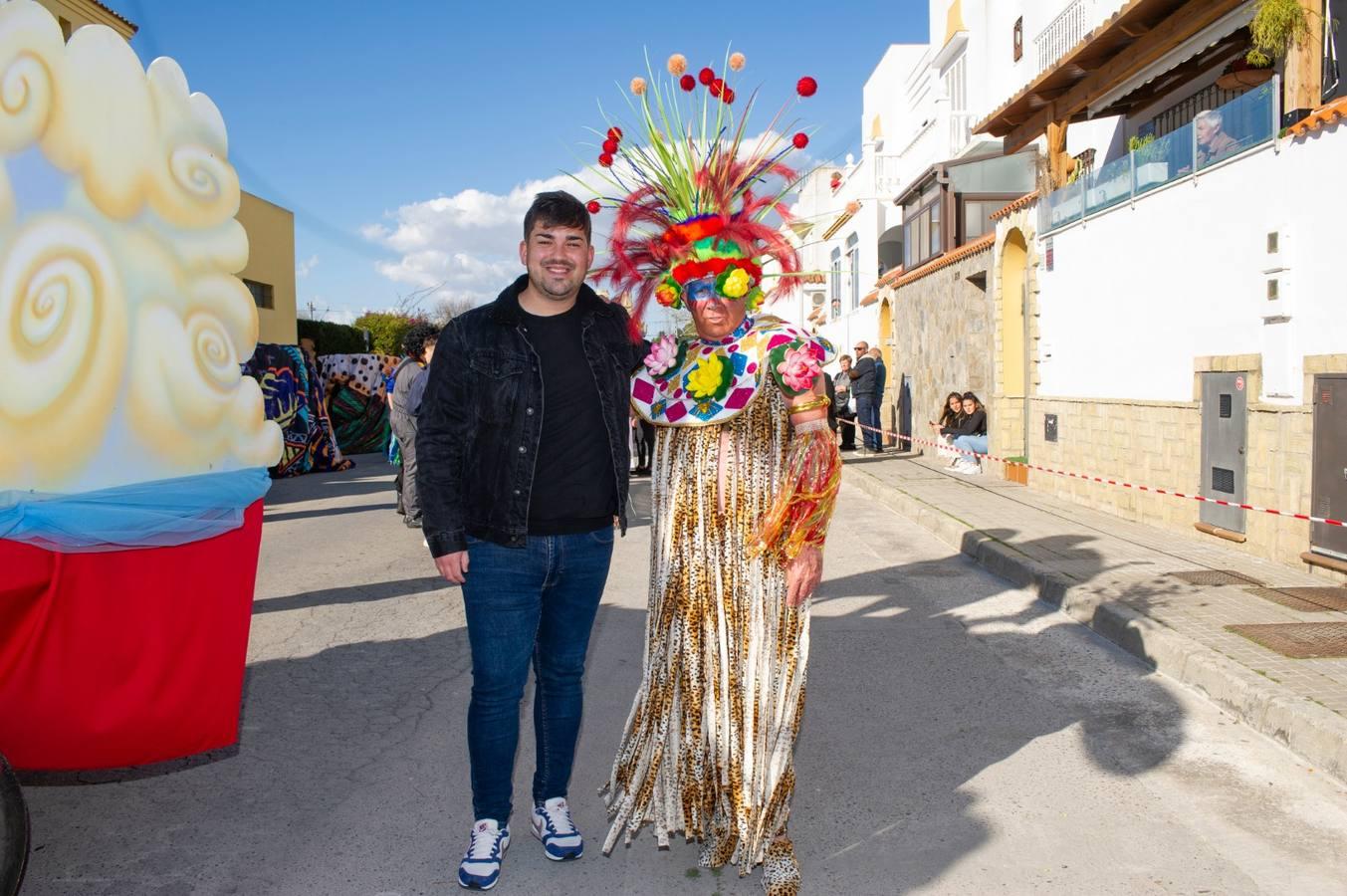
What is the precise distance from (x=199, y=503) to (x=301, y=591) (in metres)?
5.02

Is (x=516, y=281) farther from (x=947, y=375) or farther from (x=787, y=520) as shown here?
(x=947, y=375)

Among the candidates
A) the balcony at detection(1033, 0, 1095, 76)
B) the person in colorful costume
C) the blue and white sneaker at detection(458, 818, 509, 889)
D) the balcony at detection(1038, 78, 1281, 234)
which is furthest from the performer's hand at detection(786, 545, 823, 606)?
the balcony at detection(1033, 0, 1095, 76)

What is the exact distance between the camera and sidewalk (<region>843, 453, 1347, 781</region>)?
15.5 feet

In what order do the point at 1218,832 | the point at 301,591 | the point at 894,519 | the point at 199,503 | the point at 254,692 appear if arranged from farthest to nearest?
the point at 894,519 → the point at 301,591 → the point at 254,692 → the point at 1218,832 → the point at 199,503

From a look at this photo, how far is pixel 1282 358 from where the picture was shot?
8.21m

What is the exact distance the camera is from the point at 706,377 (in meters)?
3.38

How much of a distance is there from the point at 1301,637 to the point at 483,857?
462 cm

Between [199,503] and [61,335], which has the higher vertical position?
[61,335]

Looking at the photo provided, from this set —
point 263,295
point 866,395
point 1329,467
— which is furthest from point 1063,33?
point 263,295

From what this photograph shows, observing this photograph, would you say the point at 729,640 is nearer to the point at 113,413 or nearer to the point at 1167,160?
the point at 113,413

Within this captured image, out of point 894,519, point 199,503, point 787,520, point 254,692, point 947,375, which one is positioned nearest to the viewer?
point 199,503

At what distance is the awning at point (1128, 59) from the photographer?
33.4 ft

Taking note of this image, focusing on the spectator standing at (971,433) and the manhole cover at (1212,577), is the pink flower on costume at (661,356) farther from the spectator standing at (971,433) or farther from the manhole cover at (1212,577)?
the spectator standing at (971,433)

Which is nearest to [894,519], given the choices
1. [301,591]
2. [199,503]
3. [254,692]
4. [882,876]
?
[301,591]
